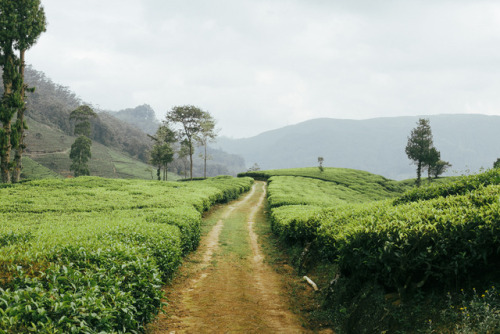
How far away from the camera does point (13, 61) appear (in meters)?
24.7

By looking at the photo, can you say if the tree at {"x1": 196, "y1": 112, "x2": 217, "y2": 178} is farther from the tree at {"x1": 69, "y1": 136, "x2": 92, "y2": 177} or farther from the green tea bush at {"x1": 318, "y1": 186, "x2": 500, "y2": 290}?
the green tea bush at {"x1": 318, "y1": 186, "x2": 500, "y2": 290}

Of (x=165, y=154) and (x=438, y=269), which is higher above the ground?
(x=165, y=154)

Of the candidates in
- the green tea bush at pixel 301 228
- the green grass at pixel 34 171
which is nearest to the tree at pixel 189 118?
the green grass at pixel 34 171

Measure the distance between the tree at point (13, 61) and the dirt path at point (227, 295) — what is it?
21.9 m

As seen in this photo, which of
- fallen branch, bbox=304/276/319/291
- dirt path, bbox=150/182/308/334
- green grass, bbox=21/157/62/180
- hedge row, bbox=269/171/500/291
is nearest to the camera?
hedge row, bbox=269/171/500/291

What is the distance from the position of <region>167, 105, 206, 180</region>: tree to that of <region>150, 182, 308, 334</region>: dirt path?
1879 inches

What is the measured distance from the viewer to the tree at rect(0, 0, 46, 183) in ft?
78.4

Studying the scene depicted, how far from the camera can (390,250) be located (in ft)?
17.3

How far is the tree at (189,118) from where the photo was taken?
193 feet

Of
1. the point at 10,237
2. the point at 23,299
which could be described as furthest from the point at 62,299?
the point at 10,237

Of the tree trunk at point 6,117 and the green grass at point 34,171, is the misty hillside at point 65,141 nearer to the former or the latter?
the green grass at point 34,171

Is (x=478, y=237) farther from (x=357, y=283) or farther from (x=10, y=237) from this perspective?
(x=10, y=237)

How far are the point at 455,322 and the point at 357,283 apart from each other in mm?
2197

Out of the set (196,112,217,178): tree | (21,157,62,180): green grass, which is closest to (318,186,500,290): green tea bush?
(196,112,217,178): tree
